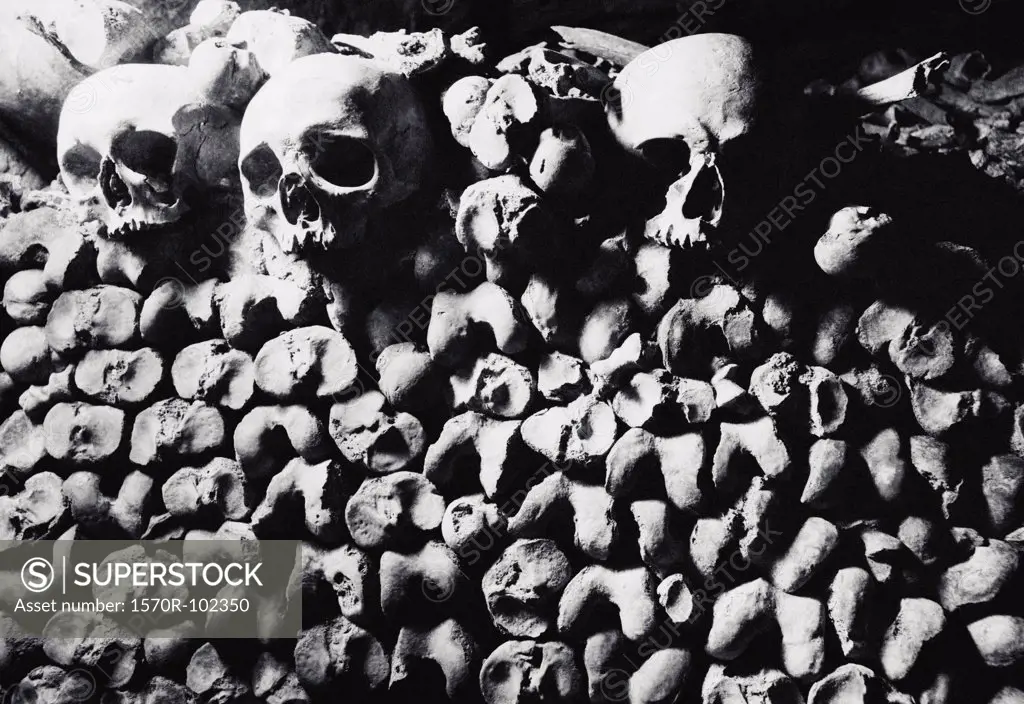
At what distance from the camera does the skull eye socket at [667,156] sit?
1029 mm

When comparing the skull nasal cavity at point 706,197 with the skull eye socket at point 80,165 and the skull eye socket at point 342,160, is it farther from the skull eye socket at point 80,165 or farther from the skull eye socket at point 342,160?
the skull eye socket at point 80,165

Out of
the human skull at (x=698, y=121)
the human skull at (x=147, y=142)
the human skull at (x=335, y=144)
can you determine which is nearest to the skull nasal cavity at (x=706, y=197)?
the human skull at (x=698, y=121)

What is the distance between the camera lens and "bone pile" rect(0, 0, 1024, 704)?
0.96 metres

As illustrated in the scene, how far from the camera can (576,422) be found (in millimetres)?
1036

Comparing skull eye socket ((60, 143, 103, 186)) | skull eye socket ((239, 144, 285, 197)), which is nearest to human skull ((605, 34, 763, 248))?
skull eye socket ((239, 144, 285, 197))

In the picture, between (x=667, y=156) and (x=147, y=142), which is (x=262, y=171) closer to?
(x=147, y=142)

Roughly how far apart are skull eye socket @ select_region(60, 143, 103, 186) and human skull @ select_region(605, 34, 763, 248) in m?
0.80

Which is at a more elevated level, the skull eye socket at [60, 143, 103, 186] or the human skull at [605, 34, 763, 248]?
the human skull at [605, 34, 763, 248]

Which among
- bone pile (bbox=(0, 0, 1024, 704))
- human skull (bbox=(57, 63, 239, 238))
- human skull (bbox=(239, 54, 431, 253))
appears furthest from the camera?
human skull (bbox=(57, 63, 239, 238))

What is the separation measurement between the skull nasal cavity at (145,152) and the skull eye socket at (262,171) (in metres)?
0.16

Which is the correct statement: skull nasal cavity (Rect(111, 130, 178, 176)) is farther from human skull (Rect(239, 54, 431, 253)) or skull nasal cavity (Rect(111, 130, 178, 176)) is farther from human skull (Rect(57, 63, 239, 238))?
human skull (Rect(239, 54, 431, 253))

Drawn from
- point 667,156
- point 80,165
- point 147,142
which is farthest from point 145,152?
point 667,156

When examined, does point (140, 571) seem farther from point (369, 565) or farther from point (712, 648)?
point (712, 648)

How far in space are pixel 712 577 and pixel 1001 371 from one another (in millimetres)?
377
